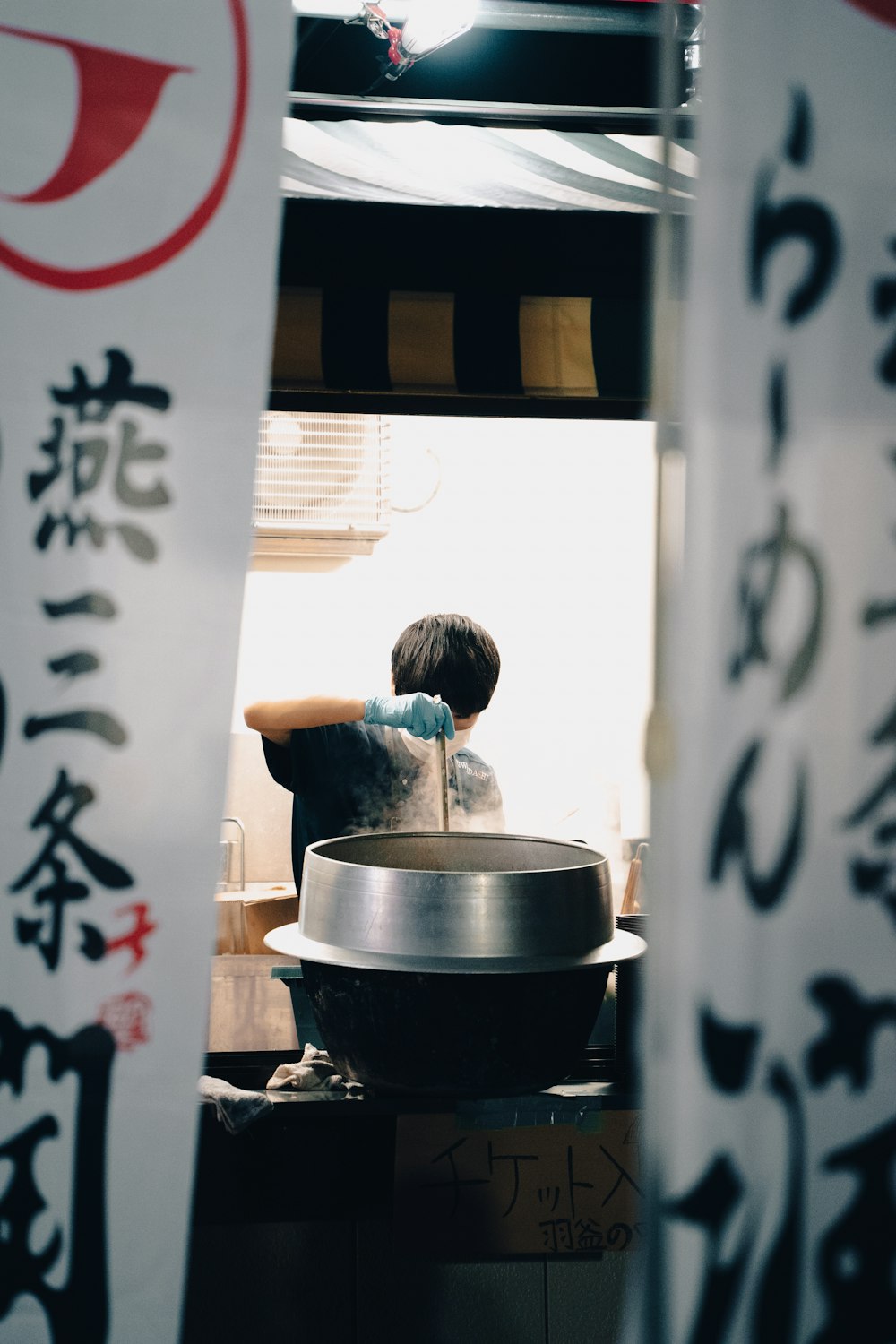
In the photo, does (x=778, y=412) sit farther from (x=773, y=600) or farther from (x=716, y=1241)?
(x=716, y=1241)

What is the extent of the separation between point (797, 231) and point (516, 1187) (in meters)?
1.75

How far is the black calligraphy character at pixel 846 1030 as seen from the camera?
51.9 inches

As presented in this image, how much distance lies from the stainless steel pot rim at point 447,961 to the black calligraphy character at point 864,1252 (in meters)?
0.55

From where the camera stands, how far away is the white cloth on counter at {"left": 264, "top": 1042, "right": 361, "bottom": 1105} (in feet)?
6.92

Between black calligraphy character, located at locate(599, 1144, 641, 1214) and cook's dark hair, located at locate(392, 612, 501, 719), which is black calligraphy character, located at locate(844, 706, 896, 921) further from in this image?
cook's dark hair, located at locate(392, 612, 501, 719)

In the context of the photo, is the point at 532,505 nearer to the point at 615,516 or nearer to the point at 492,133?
the point at 615,516

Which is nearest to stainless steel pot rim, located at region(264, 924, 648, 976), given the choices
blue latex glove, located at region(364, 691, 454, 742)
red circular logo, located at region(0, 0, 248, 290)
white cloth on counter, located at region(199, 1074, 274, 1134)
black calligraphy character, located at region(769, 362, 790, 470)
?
white cloth on counter, located at region(199, 1074, 274, 1134)

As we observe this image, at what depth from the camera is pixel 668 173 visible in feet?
4.34

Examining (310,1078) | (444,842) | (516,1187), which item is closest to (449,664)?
(444,842)

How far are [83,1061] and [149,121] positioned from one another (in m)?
1.12

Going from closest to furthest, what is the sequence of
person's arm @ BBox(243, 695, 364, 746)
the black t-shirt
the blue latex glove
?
the blue latex glove → person's arm @ BBox(243, 695, 364, 746) → the black t-shirt

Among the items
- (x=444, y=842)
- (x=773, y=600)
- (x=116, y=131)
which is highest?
(x=116, y=131)

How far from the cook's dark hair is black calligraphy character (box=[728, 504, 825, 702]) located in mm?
1952

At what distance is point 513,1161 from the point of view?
6.93ft
